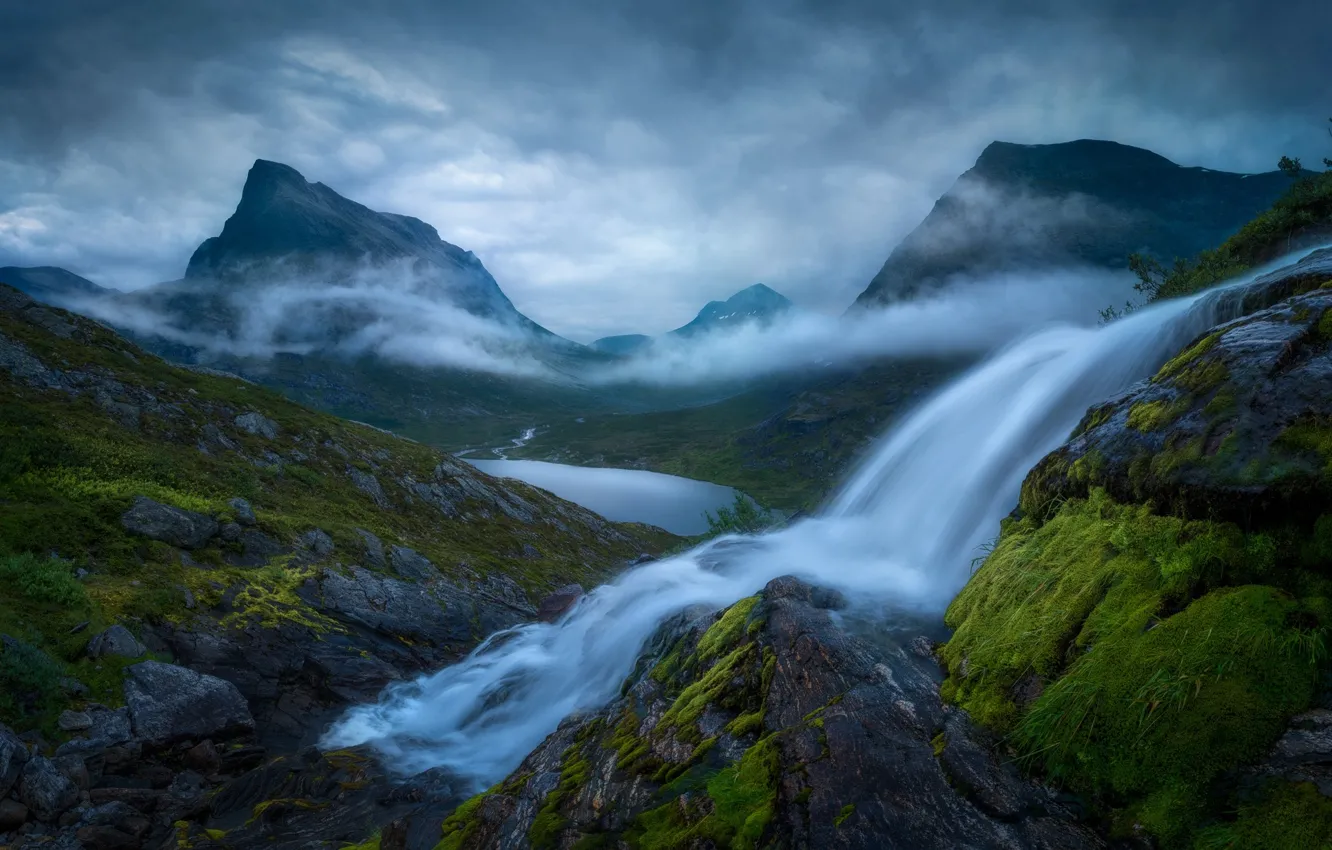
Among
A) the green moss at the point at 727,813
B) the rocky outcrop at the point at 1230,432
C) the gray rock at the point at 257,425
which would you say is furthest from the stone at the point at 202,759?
the gray rock at the point at 257,425

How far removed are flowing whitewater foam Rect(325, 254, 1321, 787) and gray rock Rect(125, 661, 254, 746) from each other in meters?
3.77

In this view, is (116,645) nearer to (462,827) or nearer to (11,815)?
(11,815)

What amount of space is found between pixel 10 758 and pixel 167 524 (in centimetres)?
1721

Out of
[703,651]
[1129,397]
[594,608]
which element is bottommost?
[594,608]

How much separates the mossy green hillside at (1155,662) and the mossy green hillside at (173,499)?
26165 millimetres

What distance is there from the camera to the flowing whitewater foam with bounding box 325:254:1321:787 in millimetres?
19109

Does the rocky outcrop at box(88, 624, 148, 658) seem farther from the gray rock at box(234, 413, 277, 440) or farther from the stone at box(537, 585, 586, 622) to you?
the gray rock at box(234, 413, 277, 440)

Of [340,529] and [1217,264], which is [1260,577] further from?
[340,529]

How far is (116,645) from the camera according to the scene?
71.0 ft

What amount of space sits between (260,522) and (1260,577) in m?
42.8

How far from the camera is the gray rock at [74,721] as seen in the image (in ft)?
59.5

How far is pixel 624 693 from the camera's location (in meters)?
16.7

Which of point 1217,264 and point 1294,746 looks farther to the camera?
point 1217,264

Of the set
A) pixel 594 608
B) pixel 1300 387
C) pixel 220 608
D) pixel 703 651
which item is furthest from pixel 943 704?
pixel 220 608
